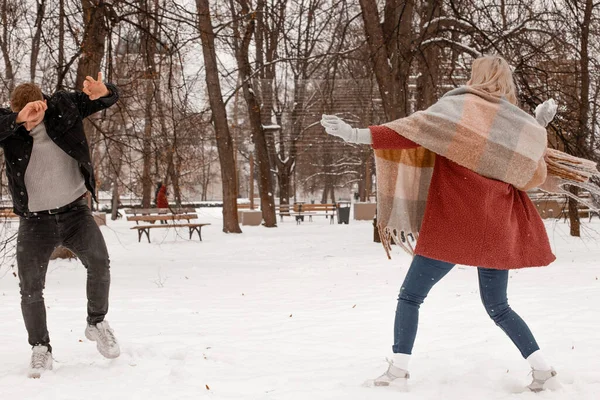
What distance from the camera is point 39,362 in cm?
392

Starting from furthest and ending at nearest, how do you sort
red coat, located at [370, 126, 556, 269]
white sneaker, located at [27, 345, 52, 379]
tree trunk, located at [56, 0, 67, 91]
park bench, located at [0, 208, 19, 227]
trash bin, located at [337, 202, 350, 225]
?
trash bin, located at [337, 202, 350, 225] < park bench, located at [0, 208, 19, 227] < tree trunk, located at [56, 0, 67, 91] < white sneaker, located at [27, 345, 52, 379] < red coat, located at [370, 126, 556, 269]

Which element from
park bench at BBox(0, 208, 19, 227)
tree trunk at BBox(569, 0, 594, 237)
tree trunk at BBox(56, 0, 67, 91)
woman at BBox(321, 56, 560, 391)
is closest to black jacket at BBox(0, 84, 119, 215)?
woman at BBox(321, 56, 560, 391)

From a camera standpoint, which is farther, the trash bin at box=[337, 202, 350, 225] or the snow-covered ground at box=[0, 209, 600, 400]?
the trash bin at box=[337, 202, 350, 225]

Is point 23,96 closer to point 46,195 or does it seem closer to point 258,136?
point 46,195

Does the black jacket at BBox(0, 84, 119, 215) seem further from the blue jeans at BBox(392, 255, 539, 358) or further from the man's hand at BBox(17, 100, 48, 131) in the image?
the blue jeans at BBox(392, 255, 539, 358)

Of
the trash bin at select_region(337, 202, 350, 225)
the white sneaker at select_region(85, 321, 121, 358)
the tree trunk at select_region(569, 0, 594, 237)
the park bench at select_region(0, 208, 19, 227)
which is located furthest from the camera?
the trash bin at select_region(337, 202, 350, 225)

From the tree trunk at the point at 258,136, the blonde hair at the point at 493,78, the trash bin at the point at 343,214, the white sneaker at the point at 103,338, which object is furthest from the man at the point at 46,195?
the trash bin at the point at 343,214

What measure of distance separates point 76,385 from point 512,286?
5515 millimetres

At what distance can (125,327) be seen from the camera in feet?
18.1

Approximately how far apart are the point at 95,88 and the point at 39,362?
159cm

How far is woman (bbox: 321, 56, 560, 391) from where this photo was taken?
11.1 feet

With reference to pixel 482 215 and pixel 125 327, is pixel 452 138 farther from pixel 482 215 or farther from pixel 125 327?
pixel 125 327

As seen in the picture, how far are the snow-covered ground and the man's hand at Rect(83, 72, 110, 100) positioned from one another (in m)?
1.58

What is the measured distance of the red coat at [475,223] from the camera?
3371 millimetres
